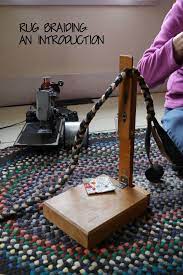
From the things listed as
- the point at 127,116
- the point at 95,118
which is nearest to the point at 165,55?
the point at 127,116

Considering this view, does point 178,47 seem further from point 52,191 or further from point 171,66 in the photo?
point 52,191

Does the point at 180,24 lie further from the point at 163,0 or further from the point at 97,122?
the point at 163,0

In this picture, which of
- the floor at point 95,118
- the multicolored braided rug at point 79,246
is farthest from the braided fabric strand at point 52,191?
the floor at point 95,118

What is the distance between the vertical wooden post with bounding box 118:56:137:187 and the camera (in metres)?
0.86

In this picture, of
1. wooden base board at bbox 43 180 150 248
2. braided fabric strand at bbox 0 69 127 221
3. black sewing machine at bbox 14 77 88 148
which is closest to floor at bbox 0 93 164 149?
black sewing machine at bbox 14 77 88 148

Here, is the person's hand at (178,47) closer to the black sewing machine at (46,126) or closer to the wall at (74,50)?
the black sewing machine at (46,126)

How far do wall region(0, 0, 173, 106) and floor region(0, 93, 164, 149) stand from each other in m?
0.12

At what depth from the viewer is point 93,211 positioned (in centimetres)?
87

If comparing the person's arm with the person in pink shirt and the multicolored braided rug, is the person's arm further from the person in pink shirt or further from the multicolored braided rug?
the multicolored braided rug

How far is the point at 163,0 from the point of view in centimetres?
193

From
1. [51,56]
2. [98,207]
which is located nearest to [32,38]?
[51,56]

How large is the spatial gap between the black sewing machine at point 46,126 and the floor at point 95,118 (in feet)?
0.33

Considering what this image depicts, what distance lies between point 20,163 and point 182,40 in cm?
67

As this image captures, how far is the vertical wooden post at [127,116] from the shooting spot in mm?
864
